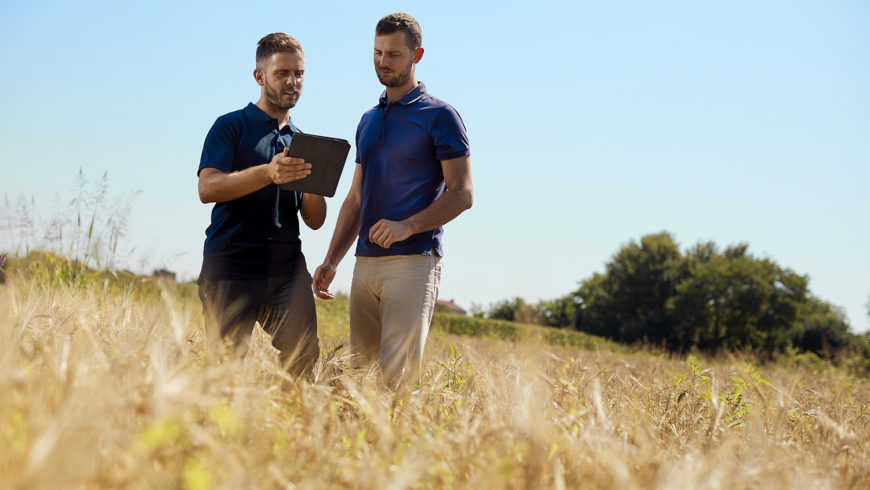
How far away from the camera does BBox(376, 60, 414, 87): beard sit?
154 inches

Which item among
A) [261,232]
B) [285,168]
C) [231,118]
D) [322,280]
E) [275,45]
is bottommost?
[322,280]

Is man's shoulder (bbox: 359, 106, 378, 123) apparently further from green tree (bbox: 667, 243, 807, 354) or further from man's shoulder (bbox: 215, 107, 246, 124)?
green tree (bbox: 667, 243, 807, 354)

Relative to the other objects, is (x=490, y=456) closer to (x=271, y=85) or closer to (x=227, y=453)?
(x=227, y=453)

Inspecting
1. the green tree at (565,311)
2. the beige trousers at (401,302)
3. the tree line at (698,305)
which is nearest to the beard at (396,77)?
the beige trousers at (401,302)

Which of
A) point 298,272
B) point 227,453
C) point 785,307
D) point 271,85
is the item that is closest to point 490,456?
point 227,453

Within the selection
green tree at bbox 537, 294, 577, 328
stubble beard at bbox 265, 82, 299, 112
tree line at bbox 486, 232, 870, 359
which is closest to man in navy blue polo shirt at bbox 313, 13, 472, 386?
stubble beard at bbox 265, 82, 299, 112

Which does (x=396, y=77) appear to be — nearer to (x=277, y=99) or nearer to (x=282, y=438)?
(x=277, y=99)

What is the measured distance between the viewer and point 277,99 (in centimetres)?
395

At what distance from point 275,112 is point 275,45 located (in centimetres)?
40

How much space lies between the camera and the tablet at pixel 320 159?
11.6 ft

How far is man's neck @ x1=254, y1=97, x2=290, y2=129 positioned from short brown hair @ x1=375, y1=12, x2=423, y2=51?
75 cm

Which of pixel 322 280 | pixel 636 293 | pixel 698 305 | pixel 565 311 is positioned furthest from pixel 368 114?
pixel 565 311

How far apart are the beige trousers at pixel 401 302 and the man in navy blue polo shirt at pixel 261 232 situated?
0.38m

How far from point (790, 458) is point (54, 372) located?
97.1 inches
